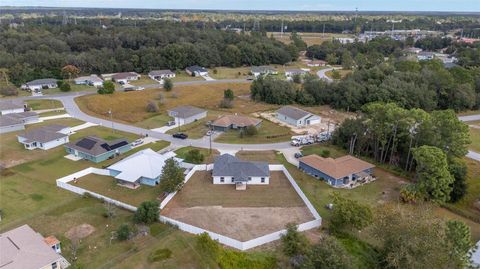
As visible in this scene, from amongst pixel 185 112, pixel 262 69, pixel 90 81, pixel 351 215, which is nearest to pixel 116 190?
pixel 351 215

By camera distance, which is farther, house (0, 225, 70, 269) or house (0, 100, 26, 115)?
house (0, 100, 26, 115)

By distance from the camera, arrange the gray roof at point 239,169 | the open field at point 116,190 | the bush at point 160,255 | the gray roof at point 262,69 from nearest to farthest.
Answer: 1. the bush at point 160,255
2. the open field at point 116,190
3. the gray roof at point 239,169
4. the gray roof at point 262,69

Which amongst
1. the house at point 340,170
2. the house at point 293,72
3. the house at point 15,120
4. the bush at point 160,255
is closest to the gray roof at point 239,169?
the house at point 340,170

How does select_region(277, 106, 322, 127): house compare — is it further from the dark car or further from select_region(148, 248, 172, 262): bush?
select_region(148, 248, 172, 262): bush

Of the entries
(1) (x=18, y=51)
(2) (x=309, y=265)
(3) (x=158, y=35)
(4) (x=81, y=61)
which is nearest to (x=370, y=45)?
(3) (x=158, y=35)

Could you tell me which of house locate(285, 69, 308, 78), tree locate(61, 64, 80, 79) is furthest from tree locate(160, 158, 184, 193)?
house locate(285, 69, 308, 78)

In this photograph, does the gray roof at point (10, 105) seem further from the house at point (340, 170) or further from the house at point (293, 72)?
the house at point (293, 72)

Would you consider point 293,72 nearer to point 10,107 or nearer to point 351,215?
point 10,107
